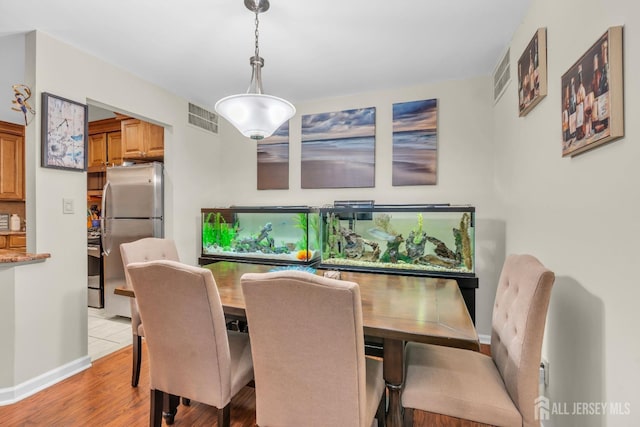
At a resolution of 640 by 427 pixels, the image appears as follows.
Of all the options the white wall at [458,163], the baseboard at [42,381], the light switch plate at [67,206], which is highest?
the white wall at [458,163]

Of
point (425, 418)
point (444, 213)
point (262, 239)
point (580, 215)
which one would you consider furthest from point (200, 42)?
point (425, 418)

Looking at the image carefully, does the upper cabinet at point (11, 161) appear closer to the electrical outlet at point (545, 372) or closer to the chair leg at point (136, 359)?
the chair leg at point (136, 359)

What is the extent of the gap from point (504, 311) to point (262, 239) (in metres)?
2.16

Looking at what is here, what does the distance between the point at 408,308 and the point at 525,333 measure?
48 centimetres

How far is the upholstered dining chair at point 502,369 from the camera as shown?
44.6 inches

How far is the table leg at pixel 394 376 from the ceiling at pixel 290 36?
77.2 inches

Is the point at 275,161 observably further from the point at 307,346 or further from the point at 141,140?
the point at 307,346

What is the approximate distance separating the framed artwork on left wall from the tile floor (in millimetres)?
1608

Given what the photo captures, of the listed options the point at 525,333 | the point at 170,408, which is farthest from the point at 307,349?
the point at 170,408

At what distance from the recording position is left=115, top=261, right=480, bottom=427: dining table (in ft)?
3.90

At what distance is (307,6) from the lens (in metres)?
1.88

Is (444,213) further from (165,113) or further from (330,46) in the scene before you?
(165,113)

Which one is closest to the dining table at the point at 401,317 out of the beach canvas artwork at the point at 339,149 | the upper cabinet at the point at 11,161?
the beach canvas artwork at the point at 339,149

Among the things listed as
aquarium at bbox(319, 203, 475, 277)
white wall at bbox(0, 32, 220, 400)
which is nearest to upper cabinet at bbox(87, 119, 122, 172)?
white wall at bbox(0, 32, 220, 400)
